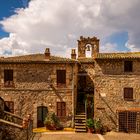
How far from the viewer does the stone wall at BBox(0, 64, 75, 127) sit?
89.2 ft

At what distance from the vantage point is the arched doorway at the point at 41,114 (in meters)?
27.6

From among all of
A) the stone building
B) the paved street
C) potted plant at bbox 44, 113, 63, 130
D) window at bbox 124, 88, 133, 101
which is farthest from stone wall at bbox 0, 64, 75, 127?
window at bbox 124, 88, 133, 101

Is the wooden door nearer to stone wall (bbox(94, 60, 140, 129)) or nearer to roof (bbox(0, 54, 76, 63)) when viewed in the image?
stone wall (bbox(94, 60, 140, 129))

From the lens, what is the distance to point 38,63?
27.2 metres

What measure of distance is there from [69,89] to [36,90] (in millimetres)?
3270

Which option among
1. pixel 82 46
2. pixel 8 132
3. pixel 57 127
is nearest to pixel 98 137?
pixel 57 127

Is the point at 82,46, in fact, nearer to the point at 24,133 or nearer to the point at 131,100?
the point at 131,100

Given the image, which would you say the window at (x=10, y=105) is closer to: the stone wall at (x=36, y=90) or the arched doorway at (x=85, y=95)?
the stone wall at (x=36, y=90)

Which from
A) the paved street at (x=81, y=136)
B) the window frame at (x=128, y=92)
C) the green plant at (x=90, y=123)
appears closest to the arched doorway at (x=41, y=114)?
the paved street at (x=81, y=136)

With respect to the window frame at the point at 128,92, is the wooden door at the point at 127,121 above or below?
below

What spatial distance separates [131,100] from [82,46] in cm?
1159

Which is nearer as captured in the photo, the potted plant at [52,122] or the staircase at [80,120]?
the staircase at [80,120]

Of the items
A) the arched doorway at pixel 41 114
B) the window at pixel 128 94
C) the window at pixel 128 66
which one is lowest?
the arched doorway at pixel 41 114

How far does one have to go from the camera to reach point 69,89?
1070 inches
